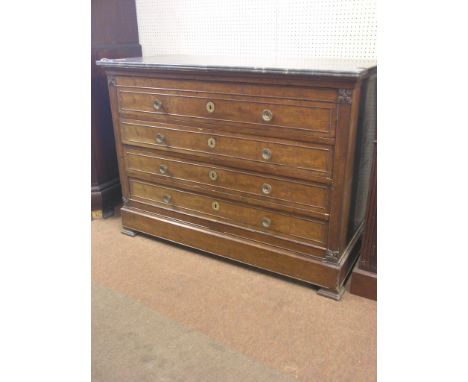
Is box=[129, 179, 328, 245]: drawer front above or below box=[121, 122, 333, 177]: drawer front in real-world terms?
below

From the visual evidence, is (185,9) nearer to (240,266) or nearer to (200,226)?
(200,226)

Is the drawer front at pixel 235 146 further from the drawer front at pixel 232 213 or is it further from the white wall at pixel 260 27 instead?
the white wall at pixel 260 27

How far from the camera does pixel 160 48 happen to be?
2.95m

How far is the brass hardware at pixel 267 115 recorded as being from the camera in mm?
1851

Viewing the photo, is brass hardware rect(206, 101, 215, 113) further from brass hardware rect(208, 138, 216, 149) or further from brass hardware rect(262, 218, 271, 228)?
brass hardware rect(262, 218, 271, 228)

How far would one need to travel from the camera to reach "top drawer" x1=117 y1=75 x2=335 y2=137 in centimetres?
176

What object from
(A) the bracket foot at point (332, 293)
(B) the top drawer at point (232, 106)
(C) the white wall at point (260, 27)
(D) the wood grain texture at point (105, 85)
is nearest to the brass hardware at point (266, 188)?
(B) the top drawer at point (232, 106)

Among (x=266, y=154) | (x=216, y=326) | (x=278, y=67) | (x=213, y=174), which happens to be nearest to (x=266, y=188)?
(x=266, y=154)

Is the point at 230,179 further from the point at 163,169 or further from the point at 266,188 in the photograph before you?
the point at 163,169

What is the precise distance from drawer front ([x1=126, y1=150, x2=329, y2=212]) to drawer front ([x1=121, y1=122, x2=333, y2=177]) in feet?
0.28

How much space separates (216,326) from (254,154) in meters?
0.83

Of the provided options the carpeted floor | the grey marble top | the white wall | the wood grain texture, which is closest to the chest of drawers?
the grey marble top
